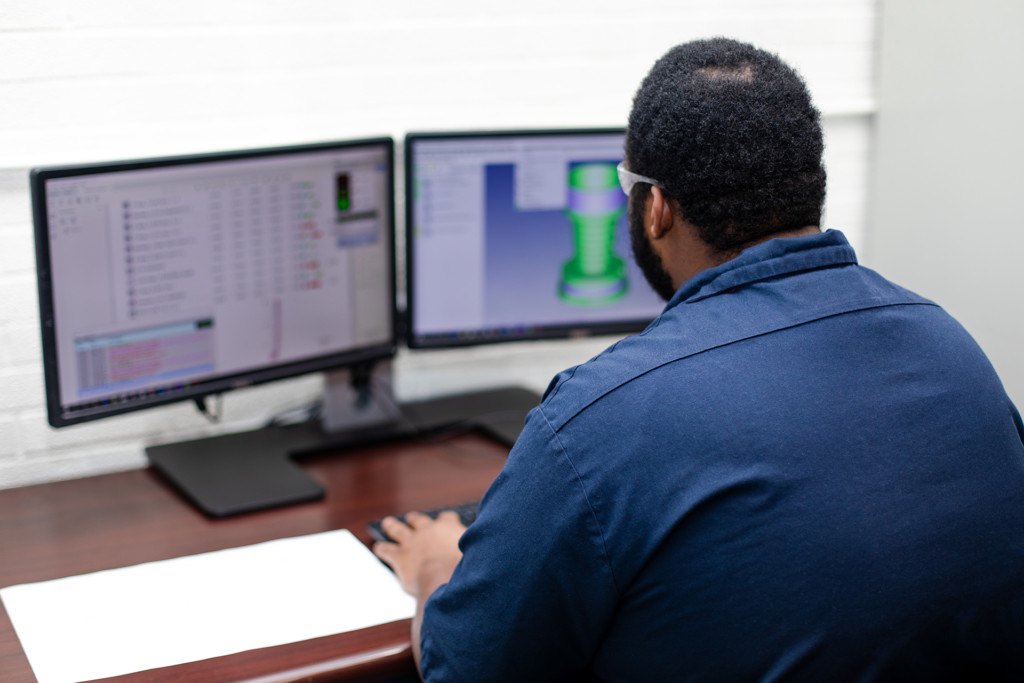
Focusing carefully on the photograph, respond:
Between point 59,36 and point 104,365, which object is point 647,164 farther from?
point 59,36

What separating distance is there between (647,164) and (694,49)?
0.42 feet

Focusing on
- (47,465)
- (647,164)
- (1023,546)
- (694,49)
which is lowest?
(47,465)

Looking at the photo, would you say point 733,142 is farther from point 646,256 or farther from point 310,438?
point 310,438

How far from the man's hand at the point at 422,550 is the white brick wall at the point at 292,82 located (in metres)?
0.56

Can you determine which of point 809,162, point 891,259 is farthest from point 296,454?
point 891,259

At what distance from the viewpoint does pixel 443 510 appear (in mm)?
1486

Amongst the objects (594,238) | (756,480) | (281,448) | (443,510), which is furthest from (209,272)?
(756,480)

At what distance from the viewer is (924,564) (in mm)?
924

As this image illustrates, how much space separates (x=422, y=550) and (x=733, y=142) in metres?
0.65

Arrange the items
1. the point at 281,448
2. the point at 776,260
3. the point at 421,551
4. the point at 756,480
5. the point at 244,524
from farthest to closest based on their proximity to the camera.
A: the point at 281,448
the point at 244,524
the point at 421,551
the point at 776,260
the point at 756,480

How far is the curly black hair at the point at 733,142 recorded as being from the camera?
1033mm

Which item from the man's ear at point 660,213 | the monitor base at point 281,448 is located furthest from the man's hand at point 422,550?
the man's ear at point 660,213

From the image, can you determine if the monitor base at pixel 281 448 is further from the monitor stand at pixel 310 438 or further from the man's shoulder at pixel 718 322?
the man's shoulder at pixel 718 322

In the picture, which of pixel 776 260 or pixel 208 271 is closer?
pixel 776 260
